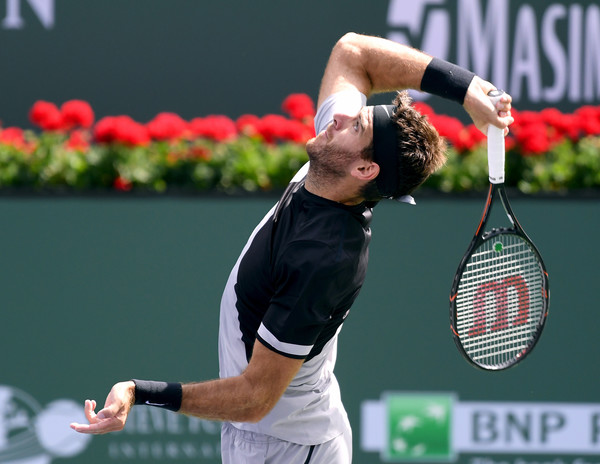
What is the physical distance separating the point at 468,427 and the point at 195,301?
51.9 inches

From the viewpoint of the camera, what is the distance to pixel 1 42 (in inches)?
226

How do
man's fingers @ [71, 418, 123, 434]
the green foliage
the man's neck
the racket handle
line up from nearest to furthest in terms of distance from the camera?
man's fingers @ [71, 418, 123, 434], the man's neck, the racket handle, the green foliage

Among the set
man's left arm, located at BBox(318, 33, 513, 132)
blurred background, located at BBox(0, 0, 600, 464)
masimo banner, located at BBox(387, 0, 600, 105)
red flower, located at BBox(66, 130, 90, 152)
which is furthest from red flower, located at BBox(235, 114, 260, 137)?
man's left arm, located at BBox(318, 33, 513, 132)

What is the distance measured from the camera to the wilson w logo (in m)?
3.12

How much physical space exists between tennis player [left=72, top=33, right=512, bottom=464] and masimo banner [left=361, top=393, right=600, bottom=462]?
5.20 ft

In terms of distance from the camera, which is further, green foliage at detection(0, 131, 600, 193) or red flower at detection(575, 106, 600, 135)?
red flower at detection(575, 106, 600, 135)

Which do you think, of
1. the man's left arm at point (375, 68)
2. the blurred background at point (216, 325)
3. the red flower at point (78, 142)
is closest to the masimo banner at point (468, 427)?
the blurred background at point (216, 325)

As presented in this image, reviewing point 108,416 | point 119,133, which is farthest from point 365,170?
point 119,133

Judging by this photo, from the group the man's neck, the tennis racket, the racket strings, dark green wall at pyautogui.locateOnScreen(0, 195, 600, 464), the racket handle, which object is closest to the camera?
the man's neck

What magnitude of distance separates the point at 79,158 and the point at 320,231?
2.34 m

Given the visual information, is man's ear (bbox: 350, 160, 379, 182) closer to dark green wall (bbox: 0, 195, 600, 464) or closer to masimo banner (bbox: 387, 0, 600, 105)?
dark green wall (bbox: 0, 195, 600, 464)

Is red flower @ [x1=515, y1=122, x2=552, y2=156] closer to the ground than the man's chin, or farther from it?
farther from it

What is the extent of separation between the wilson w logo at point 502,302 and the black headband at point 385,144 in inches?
27.7

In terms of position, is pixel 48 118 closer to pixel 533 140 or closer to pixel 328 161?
pixel 533 140
